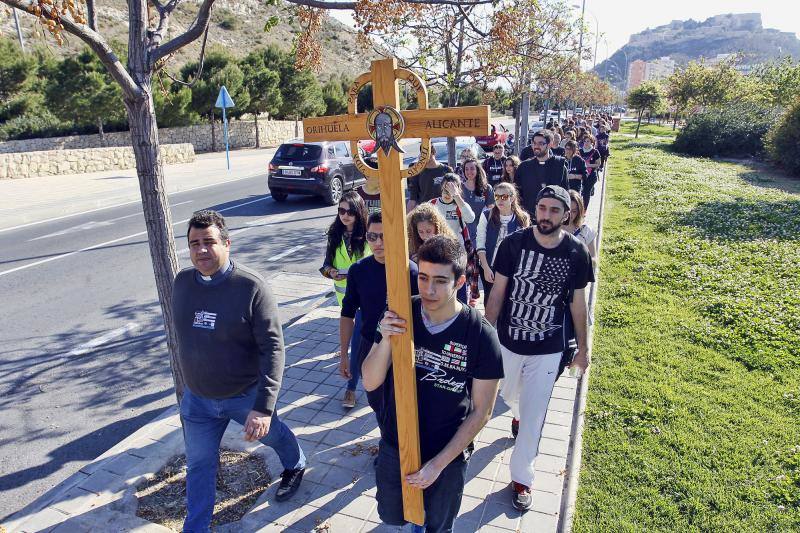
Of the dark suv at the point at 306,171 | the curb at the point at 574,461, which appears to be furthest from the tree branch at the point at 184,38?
the dark suv at the point at 306,171

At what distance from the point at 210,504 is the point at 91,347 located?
390cm

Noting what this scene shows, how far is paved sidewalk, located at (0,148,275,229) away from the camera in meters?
14.3

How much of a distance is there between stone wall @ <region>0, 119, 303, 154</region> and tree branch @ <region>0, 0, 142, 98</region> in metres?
23.3

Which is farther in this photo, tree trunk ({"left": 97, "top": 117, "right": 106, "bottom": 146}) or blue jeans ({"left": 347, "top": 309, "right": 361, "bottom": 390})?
tree trunk ({"left": 97, "top": 117, "right": 106, "bottom": 146})

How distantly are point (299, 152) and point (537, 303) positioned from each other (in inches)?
488

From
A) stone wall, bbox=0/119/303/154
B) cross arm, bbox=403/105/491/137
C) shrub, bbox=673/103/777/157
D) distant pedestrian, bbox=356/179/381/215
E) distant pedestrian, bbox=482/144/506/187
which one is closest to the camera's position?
cross arm, bbox=403/105/491/137

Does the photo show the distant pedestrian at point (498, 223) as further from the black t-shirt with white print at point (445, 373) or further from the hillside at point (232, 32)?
the hillside at point (232, 32)

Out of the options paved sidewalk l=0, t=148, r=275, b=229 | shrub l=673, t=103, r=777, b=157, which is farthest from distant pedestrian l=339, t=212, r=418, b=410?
shrub l=673, t=103, r=777, b=157

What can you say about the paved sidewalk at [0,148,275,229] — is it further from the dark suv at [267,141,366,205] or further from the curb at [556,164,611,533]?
the curb at [556,164,611,533]

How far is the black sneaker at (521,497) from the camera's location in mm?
3580

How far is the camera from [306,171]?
14.7m

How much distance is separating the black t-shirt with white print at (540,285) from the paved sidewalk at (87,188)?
13.3 meters

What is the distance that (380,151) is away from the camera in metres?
2.53

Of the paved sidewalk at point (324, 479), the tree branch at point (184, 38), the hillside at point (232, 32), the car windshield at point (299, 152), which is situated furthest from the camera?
the hillside at point (232, 32)
